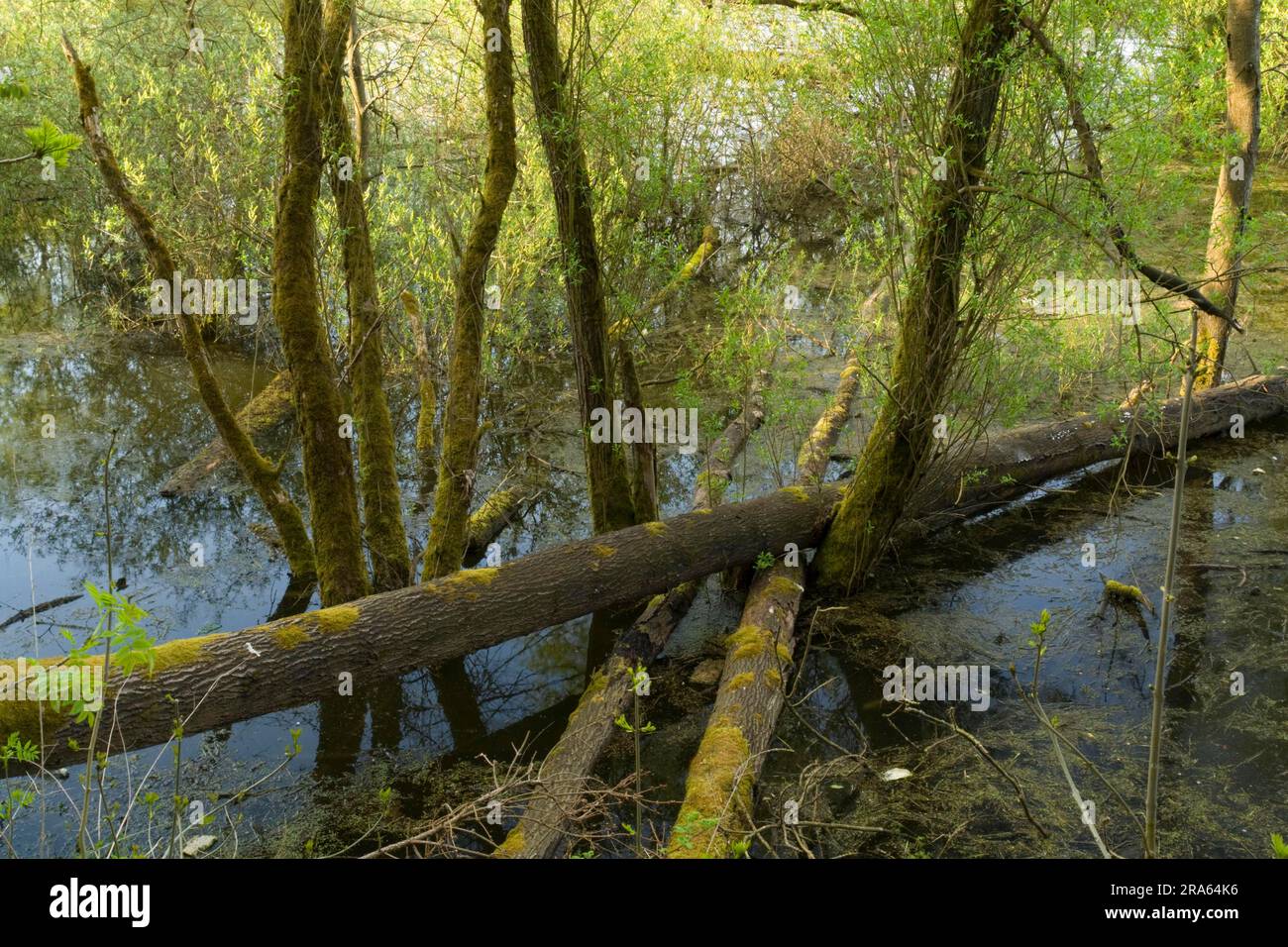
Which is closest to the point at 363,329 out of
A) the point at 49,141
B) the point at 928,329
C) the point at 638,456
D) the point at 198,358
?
the point at 198,358

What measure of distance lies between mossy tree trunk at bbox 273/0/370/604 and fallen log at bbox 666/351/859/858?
2.20 m

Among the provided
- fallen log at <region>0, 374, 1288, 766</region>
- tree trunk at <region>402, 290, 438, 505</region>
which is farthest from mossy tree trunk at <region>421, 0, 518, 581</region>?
tree trunk at <region>402, 290, 438, 505</region>

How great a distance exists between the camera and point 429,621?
193 inches

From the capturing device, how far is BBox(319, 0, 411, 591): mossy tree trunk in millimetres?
5129

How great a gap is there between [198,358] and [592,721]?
2885 millimetres

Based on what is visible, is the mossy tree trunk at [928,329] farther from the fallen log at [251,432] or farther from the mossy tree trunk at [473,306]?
the fallen log at [251,432]

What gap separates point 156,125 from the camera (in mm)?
10266

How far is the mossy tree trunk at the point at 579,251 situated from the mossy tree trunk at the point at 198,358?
6.04ft

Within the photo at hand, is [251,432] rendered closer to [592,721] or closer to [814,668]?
[592,721]

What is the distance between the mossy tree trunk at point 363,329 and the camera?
5.13m
